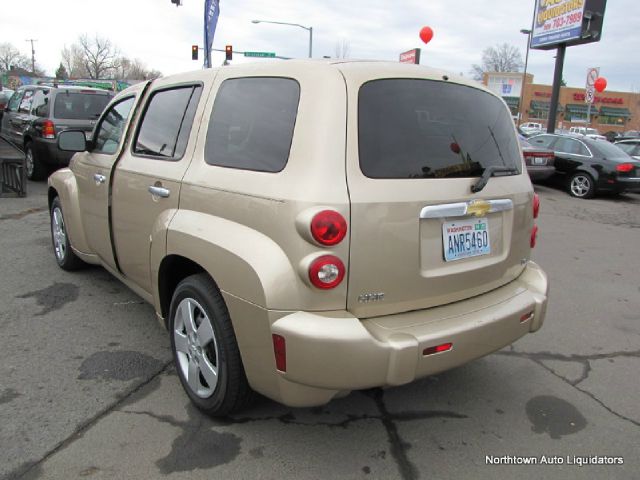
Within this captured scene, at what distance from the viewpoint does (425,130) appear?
8.18 feet

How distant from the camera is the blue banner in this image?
1512cm

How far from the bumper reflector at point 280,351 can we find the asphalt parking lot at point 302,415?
22.1 inches

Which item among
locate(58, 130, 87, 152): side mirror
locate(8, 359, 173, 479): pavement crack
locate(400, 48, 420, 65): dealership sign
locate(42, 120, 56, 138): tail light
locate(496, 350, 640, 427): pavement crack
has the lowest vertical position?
locate(8, 359, 173, 479): pavement crack

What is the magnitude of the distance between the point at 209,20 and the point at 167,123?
13.5 meters

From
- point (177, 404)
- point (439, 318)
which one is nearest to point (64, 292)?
point (177, 404)

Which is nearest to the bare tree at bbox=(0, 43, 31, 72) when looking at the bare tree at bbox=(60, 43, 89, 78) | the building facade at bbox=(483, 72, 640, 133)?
the bare tree at bbox=(60, 43, 89, 78)

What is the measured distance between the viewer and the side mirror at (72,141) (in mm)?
4312

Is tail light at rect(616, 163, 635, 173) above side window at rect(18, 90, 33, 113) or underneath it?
underneath

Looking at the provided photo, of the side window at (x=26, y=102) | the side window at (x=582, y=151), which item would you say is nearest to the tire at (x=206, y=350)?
the side window at (x=26, y=102)

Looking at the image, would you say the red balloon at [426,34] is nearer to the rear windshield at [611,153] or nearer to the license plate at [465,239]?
the rear windshield at [611,153]

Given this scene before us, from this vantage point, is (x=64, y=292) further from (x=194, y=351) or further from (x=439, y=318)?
(x=439, y=318)

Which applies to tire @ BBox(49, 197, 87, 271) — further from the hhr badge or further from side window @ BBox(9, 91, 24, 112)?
side window @ BBox(9, 91, 24, 112)

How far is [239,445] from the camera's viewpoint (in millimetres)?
2576

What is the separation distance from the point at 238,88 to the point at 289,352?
1.43 meters
